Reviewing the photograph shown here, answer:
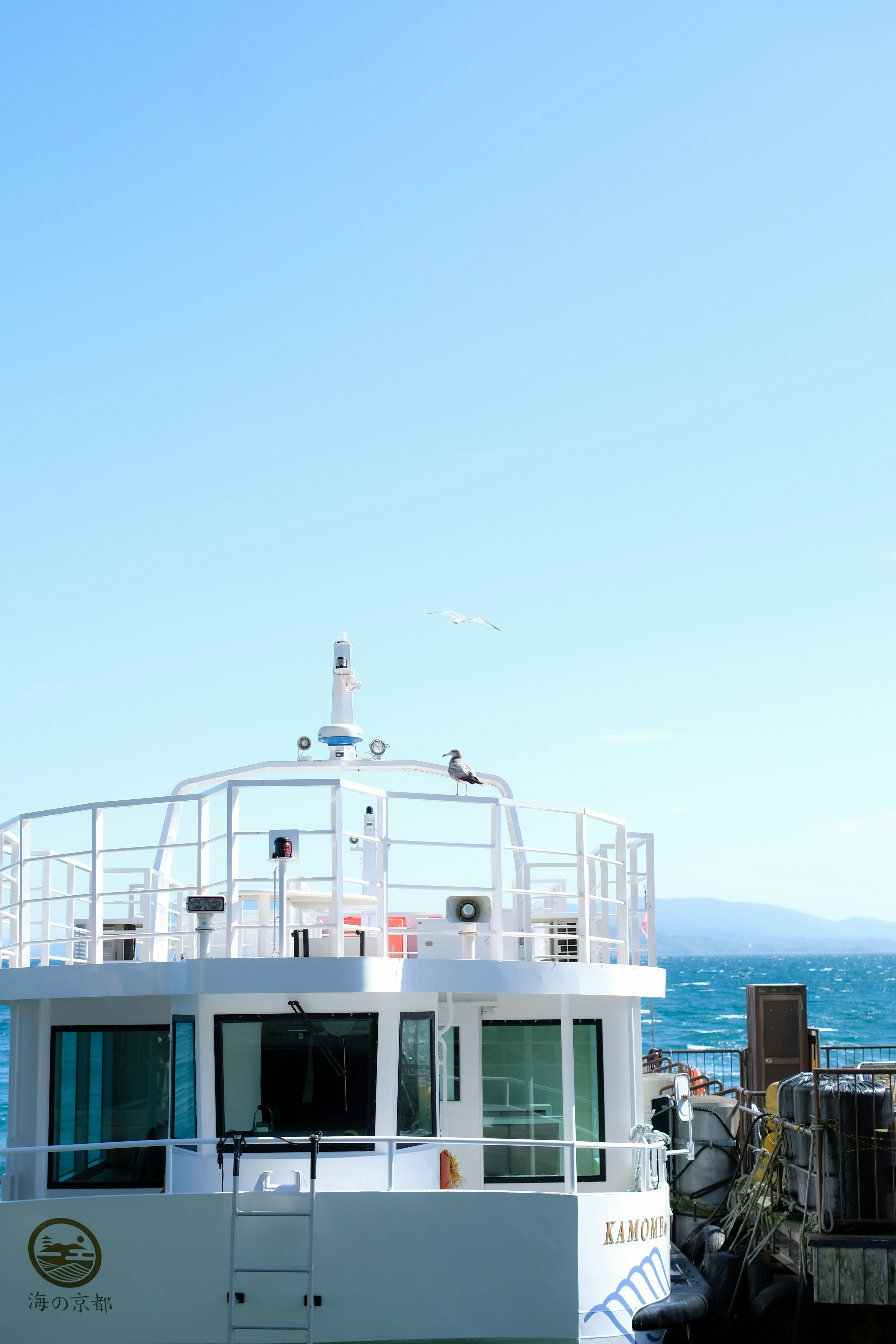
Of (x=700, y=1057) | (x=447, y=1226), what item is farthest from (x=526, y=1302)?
(x=700, y=1057)

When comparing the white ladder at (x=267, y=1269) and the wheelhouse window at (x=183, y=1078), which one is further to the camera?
the wheelhouse window at (x=183, y=1078)

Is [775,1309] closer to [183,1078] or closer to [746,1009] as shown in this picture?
[183,1078]

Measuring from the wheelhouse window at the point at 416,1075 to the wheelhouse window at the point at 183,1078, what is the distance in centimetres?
168

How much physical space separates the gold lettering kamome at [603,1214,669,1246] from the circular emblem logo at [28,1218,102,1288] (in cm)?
402

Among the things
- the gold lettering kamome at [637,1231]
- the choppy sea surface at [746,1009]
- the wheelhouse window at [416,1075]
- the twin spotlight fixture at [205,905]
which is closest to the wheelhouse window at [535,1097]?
the gold lettering kamome at [637,1231]

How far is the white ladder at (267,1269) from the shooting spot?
1048cm

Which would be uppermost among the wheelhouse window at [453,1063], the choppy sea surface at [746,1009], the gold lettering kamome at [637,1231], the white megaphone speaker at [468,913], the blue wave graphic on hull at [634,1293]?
the white megaphone speaker at [468,913]

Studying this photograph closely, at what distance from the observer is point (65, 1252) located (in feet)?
35.6

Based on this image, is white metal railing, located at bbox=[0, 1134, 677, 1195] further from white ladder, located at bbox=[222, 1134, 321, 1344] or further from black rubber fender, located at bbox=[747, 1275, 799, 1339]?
black rubber fender, located at bbox=[747, 1275, 799, 1339]

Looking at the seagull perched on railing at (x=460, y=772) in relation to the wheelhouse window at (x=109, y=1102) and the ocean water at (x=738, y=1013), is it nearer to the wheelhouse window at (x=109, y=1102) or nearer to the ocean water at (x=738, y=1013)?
the wheelhouse window at (x=109, y=1102)

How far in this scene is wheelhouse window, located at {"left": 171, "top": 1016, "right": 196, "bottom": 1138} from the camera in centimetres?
1176

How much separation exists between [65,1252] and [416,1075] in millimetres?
3076

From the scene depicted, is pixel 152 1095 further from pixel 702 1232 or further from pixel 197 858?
pixel 702 1232

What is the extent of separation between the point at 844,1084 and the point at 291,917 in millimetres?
6094
